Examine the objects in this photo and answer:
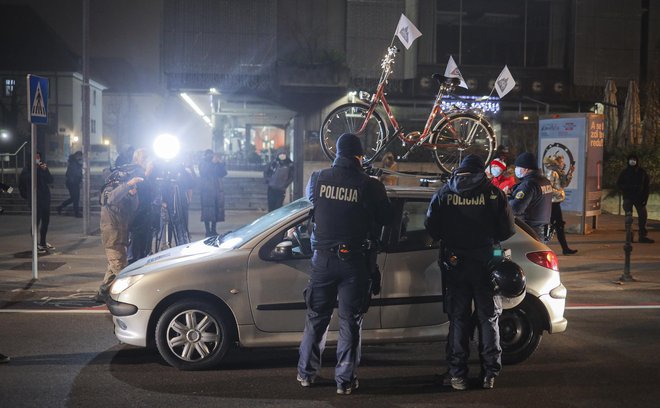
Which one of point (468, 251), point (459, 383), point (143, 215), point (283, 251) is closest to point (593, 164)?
point (143, 215)

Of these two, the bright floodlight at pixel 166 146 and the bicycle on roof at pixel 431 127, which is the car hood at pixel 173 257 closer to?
the bicycle on roof at pixel 431 127

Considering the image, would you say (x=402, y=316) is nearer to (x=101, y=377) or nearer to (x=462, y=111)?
(x=101, y=377)

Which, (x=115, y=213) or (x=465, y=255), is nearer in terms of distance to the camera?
(x=465, y=255)

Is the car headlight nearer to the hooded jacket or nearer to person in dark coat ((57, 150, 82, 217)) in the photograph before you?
the hooded jacket

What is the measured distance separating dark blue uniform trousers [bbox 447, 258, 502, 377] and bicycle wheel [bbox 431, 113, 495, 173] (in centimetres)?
386

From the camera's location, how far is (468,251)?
552 centimetres

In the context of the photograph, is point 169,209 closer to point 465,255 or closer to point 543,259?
point 543,259

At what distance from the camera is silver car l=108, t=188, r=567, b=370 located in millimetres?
6031

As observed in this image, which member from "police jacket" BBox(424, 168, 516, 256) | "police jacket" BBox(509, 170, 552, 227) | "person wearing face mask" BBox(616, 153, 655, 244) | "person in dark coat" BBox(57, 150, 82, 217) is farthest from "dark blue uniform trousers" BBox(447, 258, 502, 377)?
"person in dark coat" BBox(57, 150, 82, 217)

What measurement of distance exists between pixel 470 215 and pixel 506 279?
1.82 ft

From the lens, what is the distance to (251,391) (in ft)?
18.4

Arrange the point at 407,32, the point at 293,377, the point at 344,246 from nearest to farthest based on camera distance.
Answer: the point at 344,246 < the point at 293,377 < the point at 407,32

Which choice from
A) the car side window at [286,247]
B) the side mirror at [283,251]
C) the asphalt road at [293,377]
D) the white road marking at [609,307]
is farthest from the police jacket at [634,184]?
the side mirror at [283,251]

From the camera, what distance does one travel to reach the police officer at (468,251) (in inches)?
217
